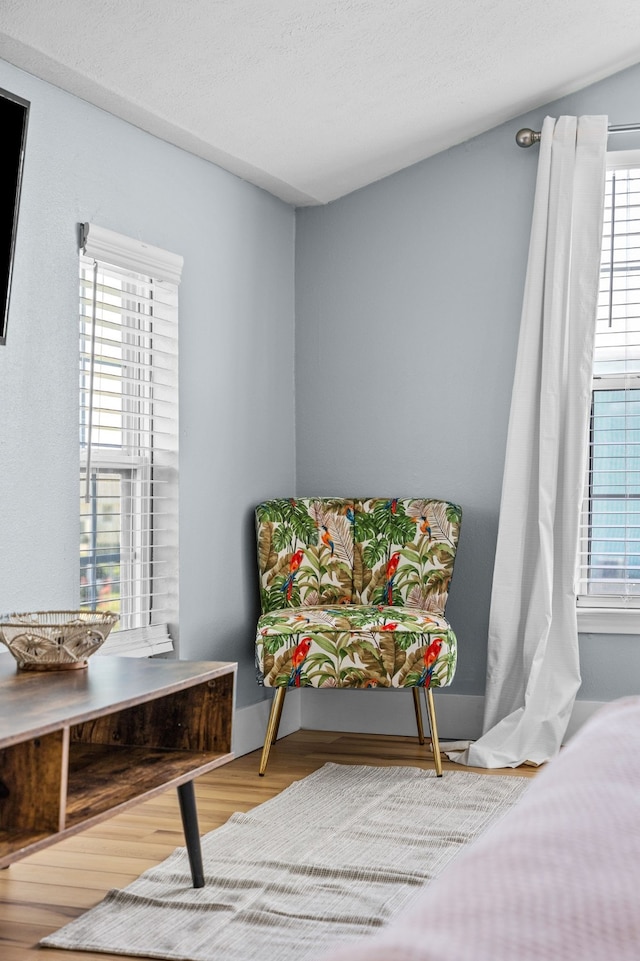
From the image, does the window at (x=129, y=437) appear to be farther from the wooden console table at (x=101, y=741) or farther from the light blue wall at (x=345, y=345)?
the wooden console table at (x=101, y=741)

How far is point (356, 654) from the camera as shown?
3.26 meters

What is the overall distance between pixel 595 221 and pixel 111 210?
5.37 feet

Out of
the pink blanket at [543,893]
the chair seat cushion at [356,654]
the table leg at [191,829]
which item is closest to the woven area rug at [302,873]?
the table leg at [191,829]

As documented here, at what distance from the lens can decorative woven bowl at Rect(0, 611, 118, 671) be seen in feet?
6.93

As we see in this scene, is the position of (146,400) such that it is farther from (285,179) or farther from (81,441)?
(285,179)

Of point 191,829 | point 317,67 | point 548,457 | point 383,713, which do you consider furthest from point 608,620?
point 317,67

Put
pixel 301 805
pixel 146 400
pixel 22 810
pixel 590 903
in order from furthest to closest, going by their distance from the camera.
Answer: pixel 146 400 → pixel 301 805 → pixel 22 810 → pixel 590 903

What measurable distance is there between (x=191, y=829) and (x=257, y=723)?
4.93 ft

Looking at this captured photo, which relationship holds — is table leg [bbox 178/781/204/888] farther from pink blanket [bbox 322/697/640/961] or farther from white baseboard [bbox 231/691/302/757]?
pink blanket [bbox 322/697/640/961]

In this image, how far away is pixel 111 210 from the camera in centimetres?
300

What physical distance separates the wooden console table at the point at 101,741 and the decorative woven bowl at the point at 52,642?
1.1 inches

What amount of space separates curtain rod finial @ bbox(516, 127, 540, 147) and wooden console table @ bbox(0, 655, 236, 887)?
7.74ft

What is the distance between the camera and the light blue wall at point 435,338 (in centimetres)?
382

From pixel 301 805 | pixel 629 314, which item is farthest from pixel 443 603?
pixel 629 314
